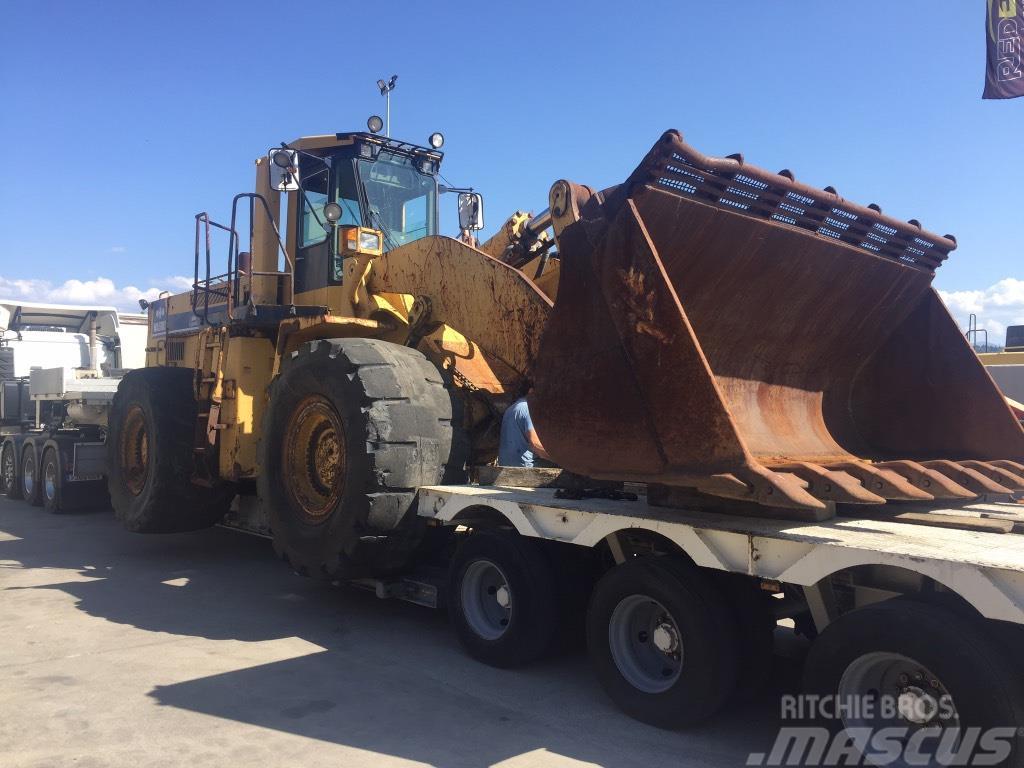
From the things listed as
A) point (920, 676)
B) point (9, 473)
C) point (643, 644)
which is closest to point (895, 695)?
point (920, 676)

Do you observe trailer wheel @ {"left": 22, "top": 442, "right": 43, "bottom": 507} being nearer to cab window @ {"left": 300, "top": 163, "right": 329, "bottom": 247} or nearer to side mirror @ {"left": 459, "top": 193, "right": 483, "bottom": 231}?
cab window @ {"left": 300, "top": 163, "right": 329, "bottom": 247}

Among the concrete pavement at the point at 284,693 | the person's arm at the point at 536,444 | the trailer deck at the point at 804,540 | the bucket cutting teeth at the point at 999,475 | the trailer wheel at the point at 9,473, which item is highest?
the person's arm at the point at 536,444

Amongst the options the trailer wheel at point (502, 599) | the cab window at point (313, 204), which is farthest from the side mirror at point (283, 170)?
the trailer wheel at point (502, 599)

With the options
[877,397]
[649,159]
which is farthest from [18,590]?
[877,397]

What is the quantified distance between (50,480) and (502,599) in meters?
9.85

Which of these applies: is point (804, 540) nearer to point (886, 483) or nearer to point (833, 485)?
point (833, 485)

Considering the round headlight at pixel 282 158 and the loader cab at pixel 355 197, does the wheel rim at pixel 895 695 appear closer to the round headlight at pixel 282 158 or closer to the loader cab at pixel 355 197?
the loader cab at pixel 355 197

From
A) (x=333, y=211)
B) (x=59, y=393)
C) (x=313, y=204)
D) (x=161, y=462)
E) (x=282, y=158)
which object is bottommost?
(x=161, y=462)

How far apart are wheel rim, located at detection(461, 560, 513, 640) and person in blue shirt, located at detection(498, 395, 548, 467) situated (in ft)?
3.88

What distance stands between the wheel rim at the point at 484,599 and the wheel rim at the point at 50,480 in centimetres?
911

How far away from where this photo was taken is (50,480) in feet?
40.2

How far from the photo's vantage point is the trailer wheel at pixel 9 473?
1372 centimetres

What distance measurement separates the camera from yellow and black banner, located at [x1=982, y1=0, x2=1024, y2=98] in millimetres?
10945

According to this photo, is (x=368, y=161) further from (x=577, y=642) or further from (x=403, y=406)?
(x=577, y=642)
